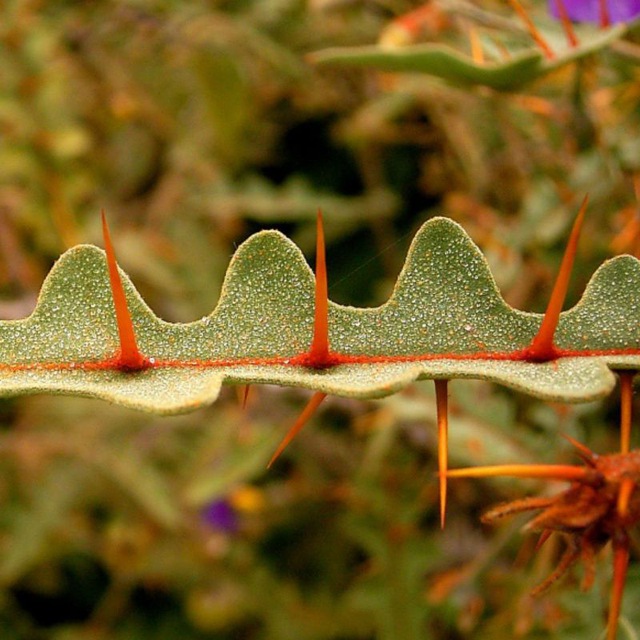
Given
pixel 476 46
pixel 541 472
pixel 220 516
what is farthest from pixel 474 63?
pixel 220 516

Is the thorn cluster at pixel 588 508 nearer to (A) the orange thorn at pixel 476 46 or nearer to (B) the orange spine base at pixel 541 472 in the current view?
(B) the orange spine base at pixel 541 472

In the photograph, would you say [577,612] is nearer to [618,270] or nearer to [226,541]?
[618,270]

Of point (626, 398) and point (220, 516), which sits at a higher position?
point (626, 398)

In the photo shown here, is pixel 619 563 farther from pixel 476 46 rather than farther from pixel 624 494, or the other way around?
pixel 476 46

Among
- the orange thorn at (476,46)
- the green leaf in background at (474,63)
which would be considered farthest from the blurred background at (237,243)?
the green leaf in background at (474,63)

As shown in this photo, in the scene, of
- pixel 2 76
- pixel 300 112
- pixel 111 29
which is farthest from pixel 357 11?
pixel 2 76

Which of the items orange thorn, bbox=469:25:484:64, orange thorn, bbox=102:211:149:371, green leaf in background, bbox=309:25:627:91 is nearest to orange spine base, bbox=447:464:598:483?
orange thorn, bbox=102:211:149:371

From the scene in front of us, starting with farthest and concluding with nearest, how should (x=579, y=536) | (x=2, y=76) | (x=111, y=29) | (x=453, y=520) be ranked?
(x=111, y=29) < (x=2, y=76) < (x=453, y=520) < (x=579, y=536)
